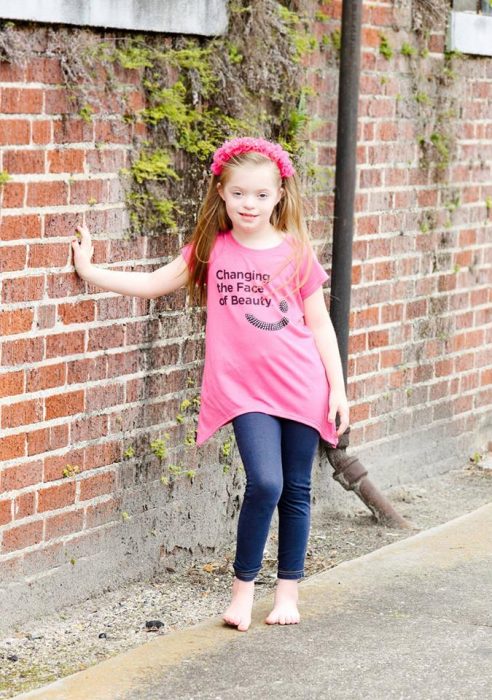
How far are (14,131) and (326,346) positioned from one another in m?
1.22

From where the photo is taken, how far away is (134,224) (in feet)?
16.7

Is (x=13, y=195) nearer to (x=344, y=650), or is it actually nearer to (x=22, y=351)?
(x=22, y=351)

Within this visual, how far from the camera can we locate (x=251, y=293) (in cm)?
472

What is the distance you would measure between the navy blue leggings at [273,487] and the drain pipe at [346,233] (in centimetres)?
141


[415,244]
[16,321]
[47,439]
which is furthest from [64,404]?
[415,244]

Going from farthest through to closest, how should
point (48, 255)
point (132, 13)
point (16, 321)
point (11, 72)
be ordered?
point (132, 13), point (48, 255), point (16, 321), point (11, 72)

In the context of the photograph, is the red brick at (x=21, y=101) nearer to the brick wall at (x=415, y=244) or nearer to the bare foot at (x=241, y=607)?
the bare foot at (x=241, y=607)

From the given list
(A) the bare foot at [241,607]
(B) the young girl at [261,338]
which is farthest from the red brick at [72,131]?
(A) the bare foot at [241,607]

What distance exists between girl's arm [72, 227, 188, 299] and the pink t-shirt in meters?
0.13

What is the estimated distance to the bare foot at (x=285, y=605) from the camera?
477 cm

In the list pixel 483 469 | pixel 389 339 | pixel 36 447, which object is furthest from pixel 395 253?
pixel 36 447

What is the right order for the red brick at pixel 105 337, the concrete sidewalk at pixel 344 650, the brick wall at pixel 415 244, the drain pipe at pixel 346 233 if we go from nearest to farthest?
the concrete sidewalk at pixel 344 650, the red brick at pixel 105 337, the drain pipe at pixel 346 233, the brick wall at pixel 415 244

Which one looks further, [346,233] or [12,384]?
[346,233]

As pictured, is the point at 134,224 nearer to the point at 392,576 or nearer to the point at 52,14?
the point at 52,14
